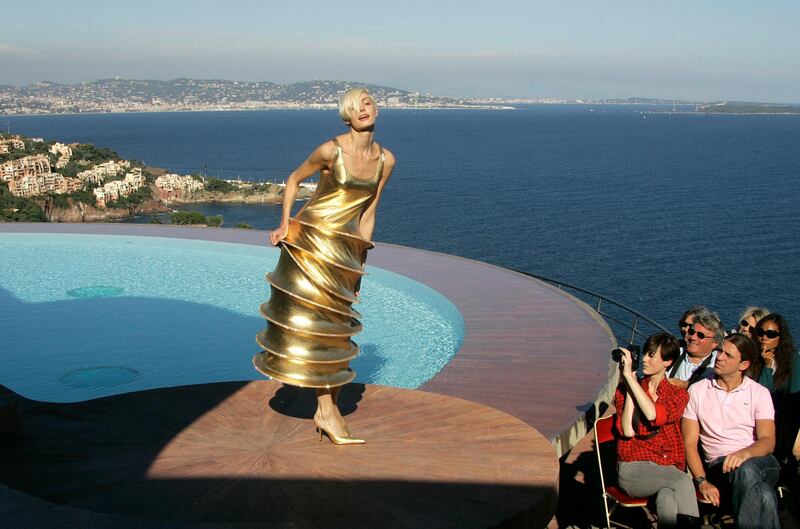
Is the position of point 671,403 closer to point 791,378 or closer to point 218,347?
point 791,378

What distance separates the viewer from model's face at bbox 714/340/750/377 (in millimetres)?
5270

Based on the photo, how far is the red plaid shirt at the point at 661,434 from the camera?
5383mm

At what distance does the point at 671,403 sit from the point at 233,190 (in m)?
84.2

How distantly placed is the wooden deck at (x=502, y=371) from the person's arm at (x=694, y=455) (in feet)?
2.91

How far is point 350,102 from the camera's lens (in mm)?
5387

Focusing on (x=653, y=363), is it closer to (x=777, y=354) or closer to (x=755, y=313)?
(x=777, y=354)

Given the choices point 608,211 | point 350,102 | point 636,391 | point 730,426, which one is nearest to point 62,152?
point 608,211

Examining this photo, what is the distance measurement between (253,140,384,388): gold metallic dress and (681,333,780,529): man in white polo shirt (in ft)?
7.80

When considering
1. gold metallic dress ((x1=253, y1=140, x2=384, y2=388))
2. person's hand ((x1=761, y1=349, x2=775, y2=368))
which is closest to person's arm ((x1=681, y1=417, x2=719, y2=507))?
person's hand ((x1=761, y1=349, x2=775, y2=368))

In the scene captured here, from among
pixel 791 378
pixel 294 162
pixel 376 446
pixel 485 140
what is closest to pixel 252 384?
pixel 376 446

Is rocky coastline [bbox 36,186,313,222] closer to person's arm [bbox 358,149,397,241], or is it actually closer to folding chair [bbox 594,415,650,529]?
person's arm [bbox 358,149,397,241]

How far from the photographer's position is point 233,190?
8675 cm

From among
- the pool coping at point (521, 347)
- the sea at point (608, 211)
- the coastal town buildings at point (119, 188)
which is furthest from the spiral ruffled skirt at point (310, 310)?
the coastal town buildings at point (119, 188)

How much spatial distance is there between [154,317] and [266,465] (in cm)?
825
